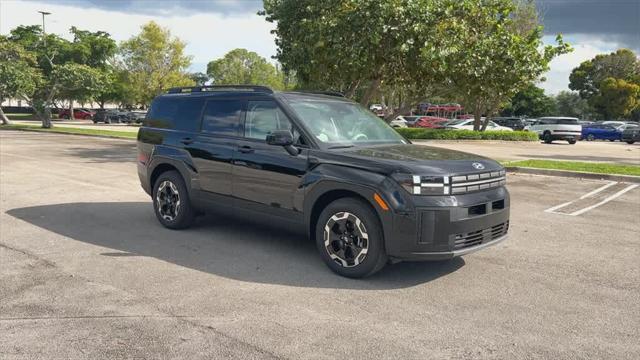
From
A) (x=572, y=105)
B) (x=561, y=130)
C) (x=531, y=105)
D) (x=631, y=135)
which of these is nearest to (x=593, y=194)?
(x=561, y=130)

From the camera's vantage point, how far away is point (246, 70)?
8144 cm

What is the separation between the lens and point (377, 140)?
597 cm

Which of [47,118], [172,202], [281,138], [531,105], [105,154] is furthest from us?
[531,105]

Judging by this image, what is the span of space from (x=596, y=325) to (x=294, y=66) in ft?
52.0

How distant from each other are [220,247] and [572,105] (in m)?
90.5

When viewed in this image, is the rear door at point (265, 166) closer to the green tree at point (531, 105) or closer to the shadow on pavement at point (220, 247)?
the shadow on pavement at point (220, 247)

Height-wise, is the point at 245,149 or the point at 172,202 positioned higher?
the point at 245,149

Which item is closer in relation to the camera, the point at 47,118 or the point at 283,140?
Result: the point at 283,140

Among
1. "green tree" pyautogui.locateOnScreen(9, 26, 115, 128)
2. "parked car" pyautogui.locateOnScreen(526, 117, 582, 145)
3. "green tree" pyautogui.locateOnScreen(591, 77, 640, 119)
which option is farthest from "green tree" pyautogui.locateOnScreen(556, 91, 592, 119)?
"green tree" pyautogui.locateOnScreen(9, 26, 115, 128)

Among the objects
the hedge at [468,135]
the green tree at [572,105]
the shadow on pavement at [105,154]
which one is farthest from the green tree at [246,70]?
the shadow on pavement at [105,154]

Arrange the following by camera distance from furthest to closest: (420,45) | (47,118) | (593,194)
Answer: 1. (47,118)
2. (420,45)
3. (593,194)

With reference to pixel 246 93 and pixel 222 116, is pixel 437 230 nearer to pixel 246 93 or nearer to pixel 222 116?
pixel 246 93

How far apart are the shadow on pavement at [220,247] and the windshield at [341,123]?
3.71 feet

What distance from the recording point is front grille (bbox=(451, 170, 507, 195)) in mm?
4734
